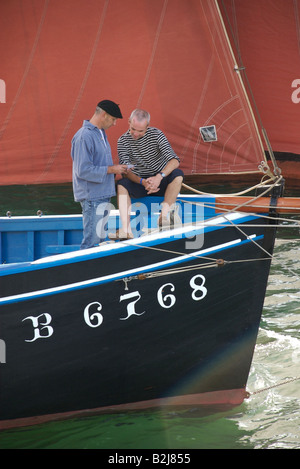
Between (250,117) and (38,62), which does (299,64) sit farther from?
(38,62)

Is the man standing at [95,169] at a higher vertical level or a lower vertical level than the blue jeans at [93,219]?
higher

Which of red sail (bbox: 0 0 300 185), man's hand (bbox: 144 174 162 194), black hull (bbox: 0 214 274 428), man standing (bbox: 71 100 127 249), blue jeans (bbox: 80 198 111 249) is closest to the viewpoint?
black hull (bbox: 0 214 274 428)

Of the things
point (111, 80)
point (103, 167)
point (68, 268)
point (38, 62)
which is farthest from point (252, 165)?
point (68, 268)

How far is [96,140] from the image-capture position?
4883mm

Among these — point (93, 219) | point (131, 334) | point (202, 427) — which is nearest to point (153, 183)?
point (93, 219)

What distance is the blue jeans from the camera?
4988 mm

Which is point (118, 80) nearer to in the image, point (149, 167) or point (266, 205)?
point (149, 167)

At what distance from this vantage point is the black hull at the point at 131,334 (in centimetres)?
465

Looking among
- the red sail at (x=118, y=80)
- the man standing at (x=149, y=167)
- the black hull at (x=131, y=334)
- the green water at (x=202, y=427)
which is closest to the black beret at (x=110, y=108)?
the man standing at (x=149, y=167)

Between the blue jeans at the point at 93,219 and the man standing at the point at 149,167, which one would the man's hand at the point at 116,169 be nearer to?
the blue jeans at the point at 93,219

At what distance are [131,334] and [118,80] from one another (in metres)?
A: 3.65

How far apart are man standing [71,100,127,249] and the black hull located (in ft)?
1.55

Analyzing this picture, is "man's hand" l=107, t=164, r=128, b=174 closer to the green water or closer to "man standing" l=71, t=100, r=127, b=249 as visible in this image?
"man standing" l=71, t=100, r=127, b=249

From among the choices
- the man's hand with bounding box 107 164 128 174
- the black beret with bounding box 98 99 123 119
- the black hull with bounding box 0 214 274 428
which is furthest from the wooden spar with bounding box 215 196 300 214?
the black beret with bounding box 98 99 123 119
